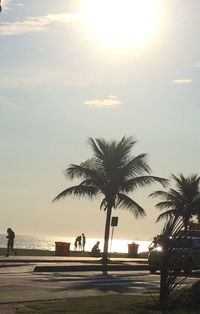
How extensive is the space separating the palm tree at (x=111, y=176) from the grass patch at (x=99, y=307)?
905 inches

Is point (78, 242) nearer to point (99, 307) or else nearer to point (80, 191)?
point (80, 191)

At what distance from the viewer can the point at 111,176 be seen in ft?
125

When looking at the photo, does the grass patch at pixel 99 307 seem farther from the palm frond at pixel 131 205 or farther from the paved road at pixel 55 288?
the palm frond at pixel 131 205

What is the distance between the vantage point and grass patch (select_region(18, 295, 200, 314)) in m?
12.5

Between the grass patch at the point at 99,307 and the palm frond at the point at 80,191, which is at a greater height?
the palm frond at the point at 80,191

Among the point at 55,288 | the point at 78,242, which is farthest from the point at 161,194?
the point at 55,288

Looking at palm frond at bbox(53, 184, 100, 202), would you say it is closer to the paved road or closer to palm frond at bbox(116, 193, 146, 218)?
palm frond at bbox(116, 193, 146, 218)

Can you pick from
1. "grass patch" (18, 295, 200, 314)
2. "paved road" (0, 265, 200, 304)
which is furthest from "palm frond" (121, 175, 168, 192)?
"grass patch" (18, 295, 200, 314)

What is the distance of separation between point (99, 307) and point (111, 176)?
2503cm

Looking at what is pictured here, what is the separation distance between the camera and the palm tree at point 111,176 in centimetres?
3806

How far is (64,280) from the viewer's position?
22.8 metres

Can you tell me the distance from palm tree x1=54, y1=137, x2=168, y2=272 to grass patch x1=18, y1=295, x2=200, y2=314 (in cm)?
2298

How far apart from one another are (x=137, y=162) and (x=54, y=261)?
741cm

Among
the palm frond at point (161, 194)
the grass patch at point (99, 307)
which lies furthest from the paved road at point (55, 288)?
the palm frond at point (161, 194)
